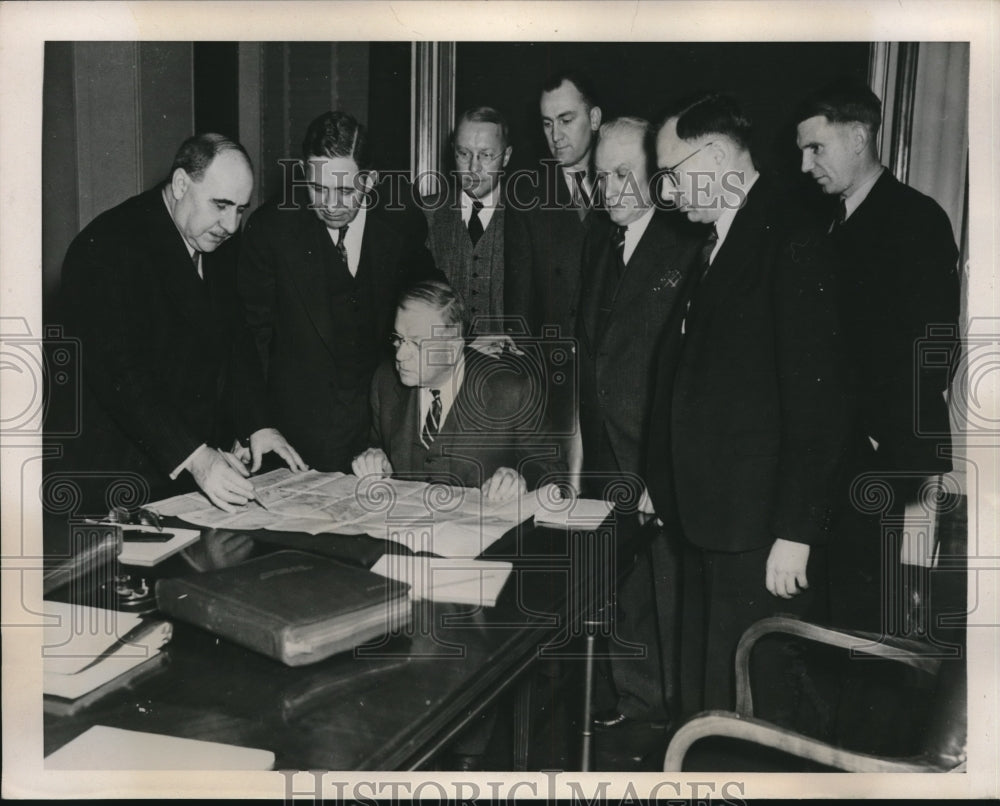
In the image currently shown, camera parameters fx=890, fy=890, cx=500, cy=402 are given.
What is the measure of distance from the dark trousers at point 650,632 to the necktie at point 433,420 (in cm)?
54

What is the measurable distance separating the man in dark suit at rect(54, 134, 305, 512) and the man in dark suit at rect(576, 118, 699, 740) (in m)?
0.78

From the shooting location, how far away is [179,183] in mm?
2045

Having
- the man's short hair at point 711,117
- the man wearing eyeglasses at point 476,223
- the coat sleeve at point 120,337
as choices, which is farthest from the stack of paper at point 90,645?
the man's short hair at point 711,117

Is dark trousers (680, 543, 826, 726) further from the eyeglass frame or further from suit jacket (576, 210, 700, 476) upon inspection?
the eyeglass frame

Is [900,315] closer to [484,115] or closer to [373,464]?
[484,115]

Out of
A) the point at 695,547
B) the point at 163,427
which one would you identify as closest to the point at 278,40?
the point at 163,427

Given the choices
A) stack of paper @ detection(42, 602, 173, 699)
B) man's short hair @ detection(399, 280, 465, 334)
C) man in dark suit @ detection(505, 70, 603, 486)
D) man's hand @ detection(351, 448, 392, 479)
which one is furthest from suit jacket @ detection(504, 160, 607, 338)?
stack of paper @ detection(42, 602, 173, 699)

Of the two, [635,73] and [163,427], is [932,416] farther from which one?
[163,427]

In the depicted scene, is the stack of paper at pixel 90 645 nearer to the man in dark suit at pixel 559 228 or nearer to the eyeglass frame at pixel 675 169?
the man in dark suit at pixel 559 228

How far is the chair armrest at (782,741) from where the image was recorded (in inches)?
64.9

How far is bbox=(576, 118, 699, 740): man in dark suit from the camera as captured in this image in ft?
6.53

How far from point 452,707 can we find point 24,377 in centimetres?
131

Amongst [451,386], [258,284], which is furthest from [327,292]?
[451,386]

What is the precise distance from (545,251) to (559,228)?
60mm
